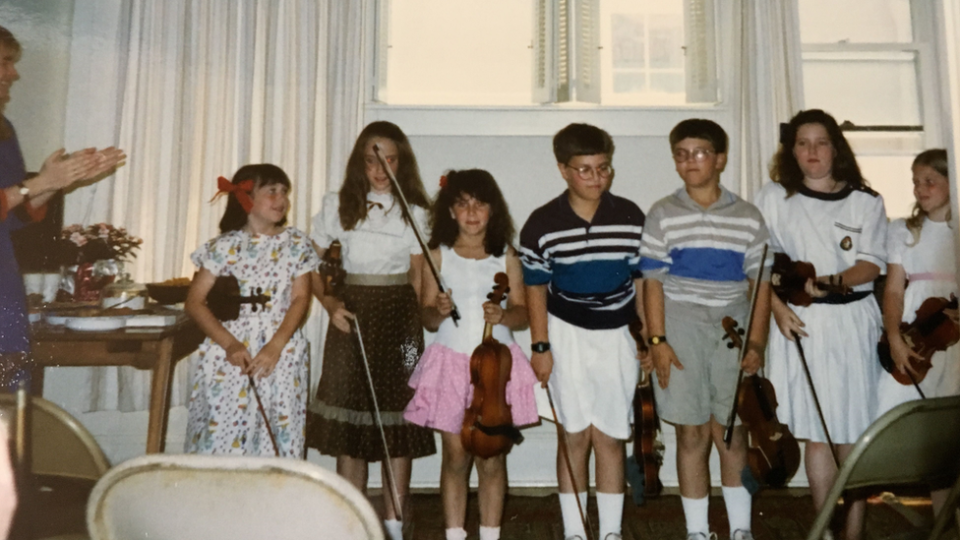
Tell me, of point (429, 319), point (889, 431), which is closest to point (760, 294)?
point (889, 431)

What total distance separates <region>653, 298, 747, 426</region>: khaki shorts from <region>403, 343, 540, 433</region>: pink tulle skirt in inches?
15.7

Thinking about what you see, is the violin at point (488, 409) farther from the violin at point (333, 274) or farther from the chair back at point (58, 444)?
the chair back at point (58, 444)

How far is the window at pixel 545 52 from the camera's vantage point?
234cm

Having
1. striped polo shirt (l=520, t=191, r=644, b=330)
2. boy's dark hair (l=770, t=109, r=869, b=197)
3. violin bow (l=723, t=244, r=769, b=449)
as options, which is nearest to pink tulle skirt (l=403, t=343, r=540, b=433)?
striped polo shirt (l=520, t=191, r=644, b=330)

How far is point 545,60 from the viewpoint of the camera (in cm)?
245

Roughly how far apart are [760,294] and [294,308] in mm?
1407

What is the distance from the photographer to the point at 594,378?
194 cm

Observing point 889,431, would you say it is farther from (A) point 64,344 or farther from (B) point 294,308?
(A) point 64,344

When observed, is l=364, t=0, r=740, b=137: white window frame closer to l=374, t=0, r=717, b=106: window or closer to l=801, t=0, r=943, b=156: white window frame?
l=374, t=0, r=717, b=106: window

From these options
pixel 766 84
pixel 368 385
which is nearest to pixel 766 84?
pixel 766 84

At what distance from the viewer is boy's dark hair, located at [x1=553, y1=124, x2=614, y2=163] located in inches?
77.2

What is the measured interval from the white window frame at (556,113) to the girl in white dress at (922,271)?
70 centimetres

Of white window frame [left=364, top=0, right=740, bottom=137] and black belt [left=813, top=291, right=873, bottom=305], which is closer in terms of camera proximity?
black belt [left=813, top=291, right=873, bottom=305]

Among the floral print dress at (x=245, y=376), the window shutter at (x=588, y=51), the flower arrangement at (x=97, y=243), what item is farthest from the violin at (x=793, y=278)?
the flower arrangement at (x=97, y=243)
